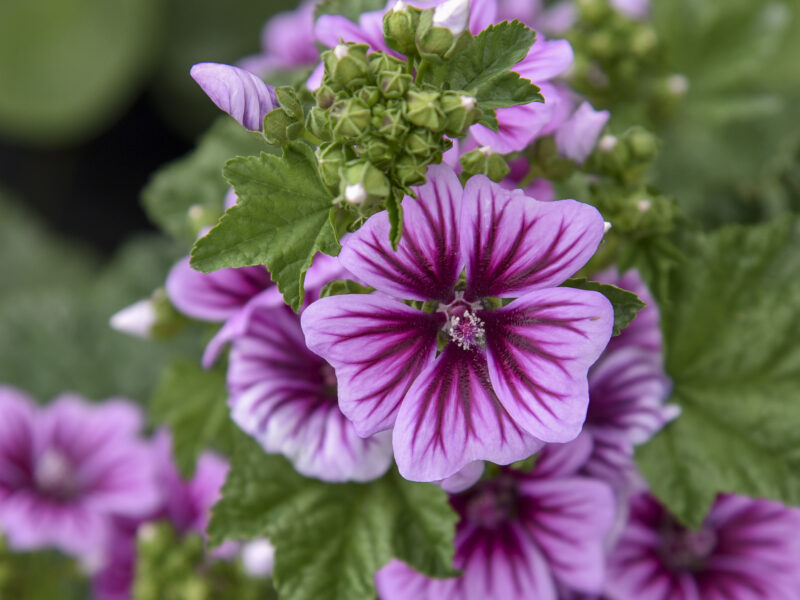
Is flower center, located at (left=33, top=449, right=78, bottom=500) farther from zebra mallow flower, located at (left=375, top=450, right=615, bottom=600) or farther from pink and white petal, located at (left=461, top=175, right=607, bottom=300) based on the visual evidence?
pink and white petal, located at (left=461, top=175, right=607, bottom=300)

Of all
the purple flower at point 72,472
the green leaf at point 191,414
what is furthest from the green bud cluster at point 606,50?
the purple flower at point 72,472

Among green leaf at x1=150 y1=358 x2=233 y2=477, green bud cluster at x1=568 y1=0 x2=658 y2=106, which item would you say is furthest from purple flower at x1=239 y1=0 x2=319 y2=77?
green leaf at x1=150 y1=358 x2=233 y2=477

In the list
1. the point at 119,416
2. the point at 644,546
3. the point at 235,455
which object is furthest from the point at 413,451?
the point at 119,416

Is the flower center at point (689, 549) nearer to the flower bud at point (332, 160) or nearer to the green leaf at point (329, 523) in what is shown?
the green leaf at point (329, 523)

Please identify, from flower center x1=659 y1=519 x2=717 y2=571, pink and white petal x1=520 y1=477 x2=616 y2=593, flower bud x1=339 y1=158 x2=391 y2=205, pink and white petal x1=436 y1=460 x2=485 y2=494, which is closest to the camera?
flower bud x1=339 y1=158 x2=391 y2=205

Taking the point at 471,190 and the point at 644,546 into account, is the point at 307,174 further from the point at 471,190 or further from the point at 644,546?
the point at 644,546
